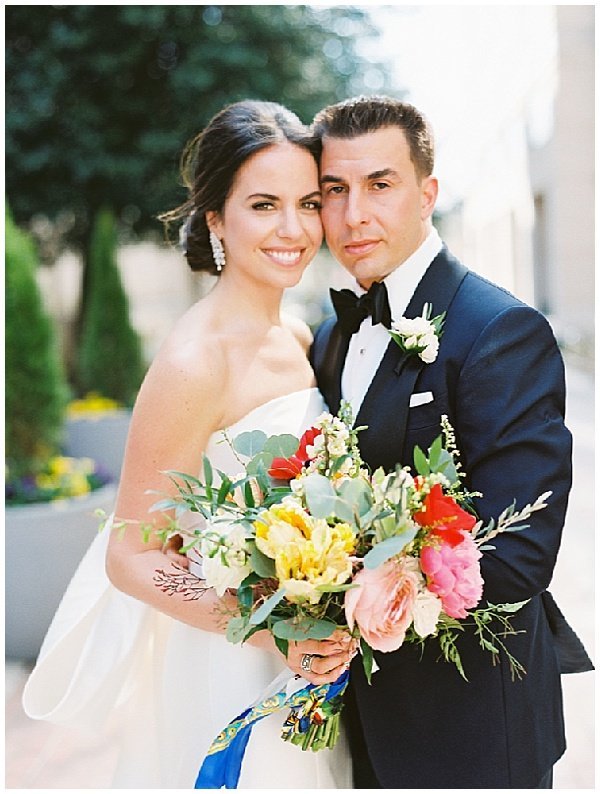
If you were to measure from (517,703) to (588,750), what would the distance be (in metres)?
2.32

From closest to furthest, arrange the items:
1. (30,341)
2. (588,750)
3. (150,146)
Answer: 1. (588,750)
2. (30,341)
3. (150,146)

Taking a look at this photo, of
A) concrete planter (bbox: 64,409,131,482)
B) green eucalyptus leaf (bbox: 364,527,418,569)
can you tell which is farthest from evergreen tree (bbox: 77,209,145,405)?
green eucalyptus leaf (bbox: 364,527,418,569)

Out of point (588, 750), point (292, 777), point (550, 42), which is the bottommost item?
point (588, 750)

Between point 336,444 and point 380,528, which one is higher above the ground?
point 336,444

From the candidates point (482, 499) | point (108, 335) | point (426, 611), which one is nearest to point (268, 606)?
point (426, 611)

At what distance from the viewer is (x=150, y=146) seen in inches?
485

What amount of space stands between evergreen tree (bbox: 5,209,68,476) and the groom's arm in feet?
14.3

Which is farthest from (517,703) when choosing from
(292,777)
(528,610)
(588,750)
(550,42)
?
(550,42)

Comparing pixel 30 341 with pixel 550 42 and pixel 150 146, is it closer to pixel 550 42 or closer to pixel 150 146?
pixel 150 146

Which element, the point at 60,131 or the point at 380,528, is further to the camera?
the point at 60,131

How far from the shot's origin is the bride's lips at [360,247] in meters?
2.59

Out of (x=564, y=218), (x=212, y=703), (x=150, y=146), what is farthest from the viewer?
(x=564, y=218)

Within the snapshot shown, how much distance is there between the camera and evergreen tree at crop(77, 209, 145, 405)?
10.6m

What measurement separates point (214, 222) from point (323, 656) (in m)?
1.37
